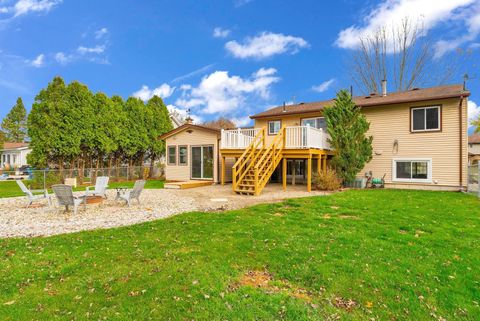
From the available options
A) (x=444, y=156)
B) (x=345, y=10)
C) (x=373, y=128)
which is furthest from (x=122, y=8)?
(x=444, y=156)

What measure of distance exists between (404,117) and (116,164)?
19.8 meters

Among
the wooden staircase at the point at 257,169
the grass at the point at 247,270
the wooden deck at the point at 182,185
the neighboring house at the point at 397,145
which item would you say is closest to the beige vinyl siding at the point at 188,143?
the wooden deck at the point at 182,185

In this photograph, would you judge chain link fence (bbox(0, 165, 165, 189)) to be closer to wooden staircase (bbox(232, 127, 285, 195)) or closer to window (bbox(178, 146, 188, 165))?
window (bbox(178, 146, 188, 165))

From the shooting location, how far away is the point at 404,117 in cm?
1384

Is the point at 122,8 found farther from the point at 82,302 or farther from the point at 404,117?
the point at 82,302

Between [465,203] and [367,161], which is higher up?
[367,161]

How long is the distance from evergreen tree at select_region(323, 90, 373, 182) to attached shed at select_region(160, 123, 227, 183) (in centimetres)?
679

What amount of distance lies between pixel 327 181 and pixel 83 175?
15502 mm

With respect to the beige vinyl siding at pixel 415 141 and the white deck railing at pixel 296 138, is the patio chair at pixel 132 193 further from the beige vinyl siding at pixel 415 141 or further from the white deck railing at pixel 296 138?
the beige vinyl siding at pixel 415 141

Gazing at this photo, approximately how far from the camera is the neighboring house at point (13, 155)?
3662cm

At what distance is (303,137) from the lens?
12539 millimetres

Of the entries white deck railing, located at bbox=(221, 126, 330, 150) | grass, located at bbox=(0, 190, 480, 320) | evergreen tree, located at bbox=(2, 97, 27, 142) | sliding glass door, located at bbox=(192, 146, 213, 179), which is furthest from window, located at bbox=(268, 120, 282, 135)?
evergreen tree, located at bbox=(2, 97, 27, 142)

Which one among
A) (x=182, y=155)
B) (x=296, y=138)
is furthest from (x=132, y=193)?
(x=182, y=155)

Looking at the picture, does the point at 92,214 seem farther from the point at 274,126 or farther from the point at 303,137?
the point at 274,126
